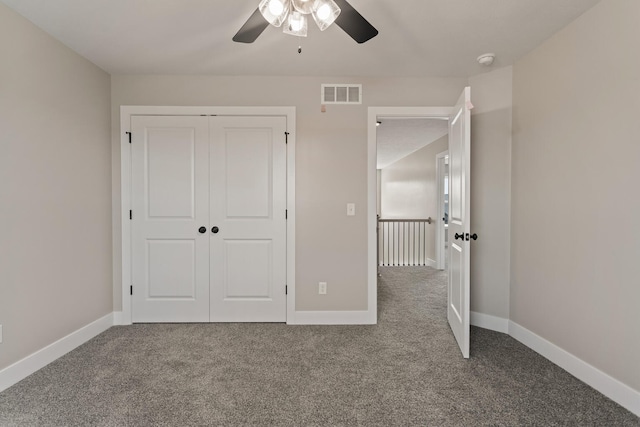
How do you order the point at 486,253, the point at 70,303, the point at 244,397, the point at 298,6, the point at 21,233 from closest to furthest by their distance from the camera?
the point at 298,6 < the point at 244,397 < the point at 21,233 < the point at 70,303 < the point at 486,253

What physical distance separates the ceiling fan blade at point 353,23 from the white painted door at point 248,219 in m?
1.53

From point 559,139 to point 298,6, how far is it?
2.03 meters

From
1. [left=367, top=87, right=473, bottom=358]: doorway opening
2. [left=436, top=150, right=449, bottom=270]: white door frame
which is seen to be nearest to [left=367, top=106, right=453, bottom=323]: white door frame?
[left=367, top=87, right=473, bottom=358]: doorway opening

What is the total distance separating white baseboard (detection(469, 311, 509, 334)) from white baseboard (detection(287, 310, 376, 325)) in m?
0.94

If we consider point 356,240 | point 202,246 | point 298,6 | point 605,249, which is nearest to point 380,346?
point 356,240

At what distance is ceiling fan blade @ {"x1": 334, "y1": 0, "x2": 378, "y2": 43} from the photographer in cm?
139

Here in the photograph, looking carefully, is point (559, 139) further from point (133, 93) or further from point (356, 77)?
point (133, 93)

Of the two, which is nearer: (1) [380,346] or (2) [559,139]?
(2) [559,139]

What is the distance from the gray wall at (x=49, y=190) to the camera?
6.59 ft

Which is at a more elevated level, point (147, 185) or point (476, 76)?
point (476, 76)

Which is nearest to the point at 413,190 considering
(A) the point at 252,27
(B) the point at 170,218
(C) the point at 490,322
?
(C) the point at 490,322

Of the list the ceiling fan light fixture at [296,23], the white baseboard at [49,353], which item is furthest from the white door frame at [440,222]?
the white baseboard at [49,353]

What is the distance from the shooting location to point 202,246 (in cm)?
303

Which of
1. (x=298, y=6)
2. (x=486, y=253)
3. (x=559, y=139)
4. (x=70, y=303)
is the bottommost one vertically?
(x=70, y=303)
